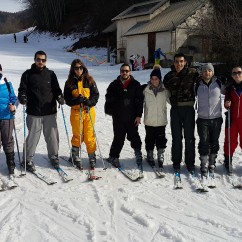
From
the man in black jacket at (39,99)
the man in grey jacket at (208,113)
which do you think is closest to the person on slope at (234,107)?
the man in grey jacket at (208,113)

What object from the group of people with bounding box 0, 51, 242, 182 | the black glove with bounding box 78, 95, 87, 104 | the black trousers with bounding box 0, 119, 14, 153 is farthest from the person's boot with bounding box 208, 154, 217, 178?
the black trousers with bounding box 0, 119, 14, 153

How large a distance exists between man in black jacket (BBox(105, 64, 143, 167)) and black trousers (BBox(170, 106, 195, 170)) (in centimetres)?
60

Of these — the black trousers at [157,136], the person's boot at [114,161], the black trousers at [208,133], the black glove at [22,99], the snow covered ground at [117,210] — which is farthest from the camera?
the person's boot at [114,161]

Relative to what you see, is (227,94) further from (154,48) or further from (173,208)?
(154,48)

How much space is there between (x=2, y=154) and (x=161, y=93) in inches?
130

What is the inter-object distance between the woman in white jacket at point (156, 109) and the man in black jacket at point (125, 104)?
5.2 inches

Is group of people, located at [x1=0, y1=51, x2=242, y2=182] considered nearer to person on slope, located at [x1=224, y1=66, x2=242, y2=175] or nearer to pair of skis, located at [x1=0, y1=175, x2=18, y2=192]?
person on slope, located at [x1=224, y1=66, x2=242, y2=175]

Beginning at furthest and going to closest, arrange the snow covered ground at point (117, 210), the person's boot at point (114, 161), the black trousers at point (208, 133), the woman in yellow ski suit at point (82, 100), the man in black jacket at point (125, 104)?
1. the person's boot at point (114, 161)
2. the man in black jacket at point (125, 104)
3. the woman in yellow ski suit at point (82, 100)
4. the black trousers at point (208, 133)
5. the snow covered ground at point (117, 210)

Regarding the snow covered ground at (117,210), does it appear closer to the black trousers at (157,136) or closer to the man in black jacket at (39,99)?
the black trousers at (157,136)

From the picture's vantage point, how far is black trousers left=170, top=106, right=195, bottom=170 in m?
4.95

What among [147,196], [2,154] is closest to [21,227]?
[147,196]

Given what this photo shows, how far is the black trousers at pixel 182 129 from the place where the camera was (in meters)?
4.95

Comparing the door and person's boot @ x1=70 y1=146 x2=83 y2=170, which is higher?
the door

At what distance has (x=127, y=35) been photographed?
2858 centimetres
